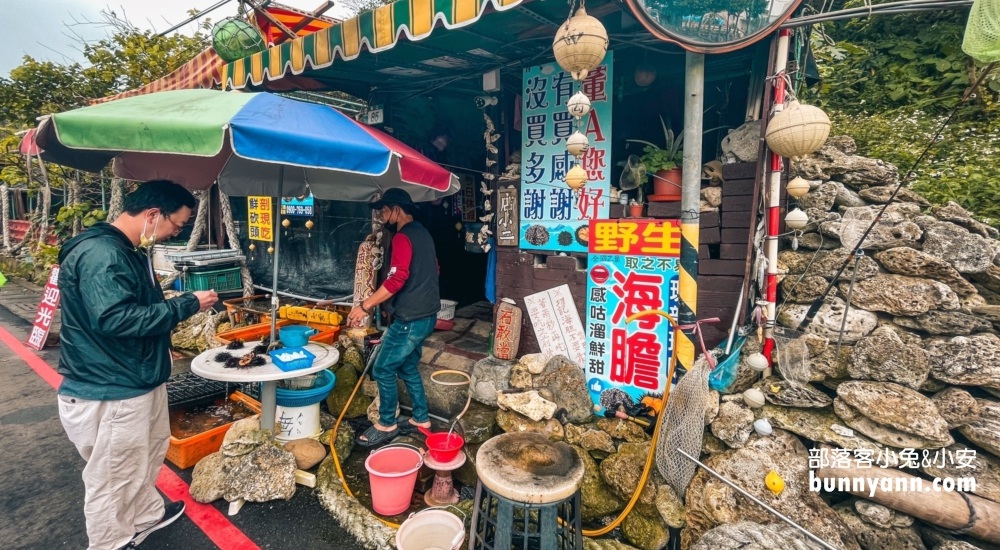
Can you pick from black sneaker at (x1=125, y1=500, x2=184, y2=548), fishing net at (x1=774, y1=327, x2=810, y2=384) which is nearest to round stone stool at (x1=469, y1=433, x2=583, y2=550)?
fishing net at (x1=774, y1=327, x2=810, y2=384)

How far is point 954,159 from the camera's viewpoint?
7.26m

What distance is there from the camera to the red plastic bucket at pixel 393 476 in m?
3.62

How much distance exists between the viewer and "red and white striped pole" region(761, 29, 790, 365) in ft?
12.2

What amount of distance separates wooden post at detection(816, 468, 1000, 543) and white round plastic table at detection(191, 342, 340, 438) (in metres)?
4.44

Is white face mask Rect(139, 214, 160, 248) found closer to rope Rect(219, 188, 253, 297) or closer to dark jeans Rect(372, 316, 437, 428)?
dark jeans Rect(372, 316, 437, 428)

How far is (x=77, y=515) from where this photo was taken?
3.72m

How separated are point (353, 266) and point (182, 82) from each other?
4494mm

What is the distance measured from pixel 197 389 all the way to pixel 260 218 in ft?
16.0

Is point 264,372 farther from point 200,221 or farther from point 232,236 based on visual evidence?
point 200,221

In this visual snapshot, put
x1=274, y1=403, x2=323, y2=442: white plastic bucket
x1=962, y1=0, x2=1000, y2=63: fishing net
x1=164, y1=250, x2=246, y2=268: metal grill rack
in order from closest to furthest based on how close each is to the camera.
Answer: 1. x1=962, y1=0, x2=1000, y2=63: fishing net
2. x1=274, y1=403, x2=323, y2=442: white plastic bucket
3. x1=164, y1=250, x2=246, y2=268: metal grill rack

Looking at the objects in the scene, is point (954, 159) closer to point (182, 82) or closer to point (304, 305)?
point (304, 305)

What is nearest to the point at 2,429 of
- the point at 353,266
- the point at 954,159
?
the point at 353,266

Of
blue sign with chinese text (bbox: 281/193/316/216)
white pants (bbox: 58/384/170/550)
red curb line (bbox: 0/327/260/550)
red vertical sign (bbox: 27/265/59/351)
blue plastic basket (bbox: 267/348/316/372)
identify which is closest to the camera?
white pants (bbox: 58/384/170/550)

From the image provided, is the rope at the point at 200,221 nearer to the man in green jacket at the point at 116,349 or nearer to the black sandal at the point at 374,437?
the black sandal at the point at 374,437
